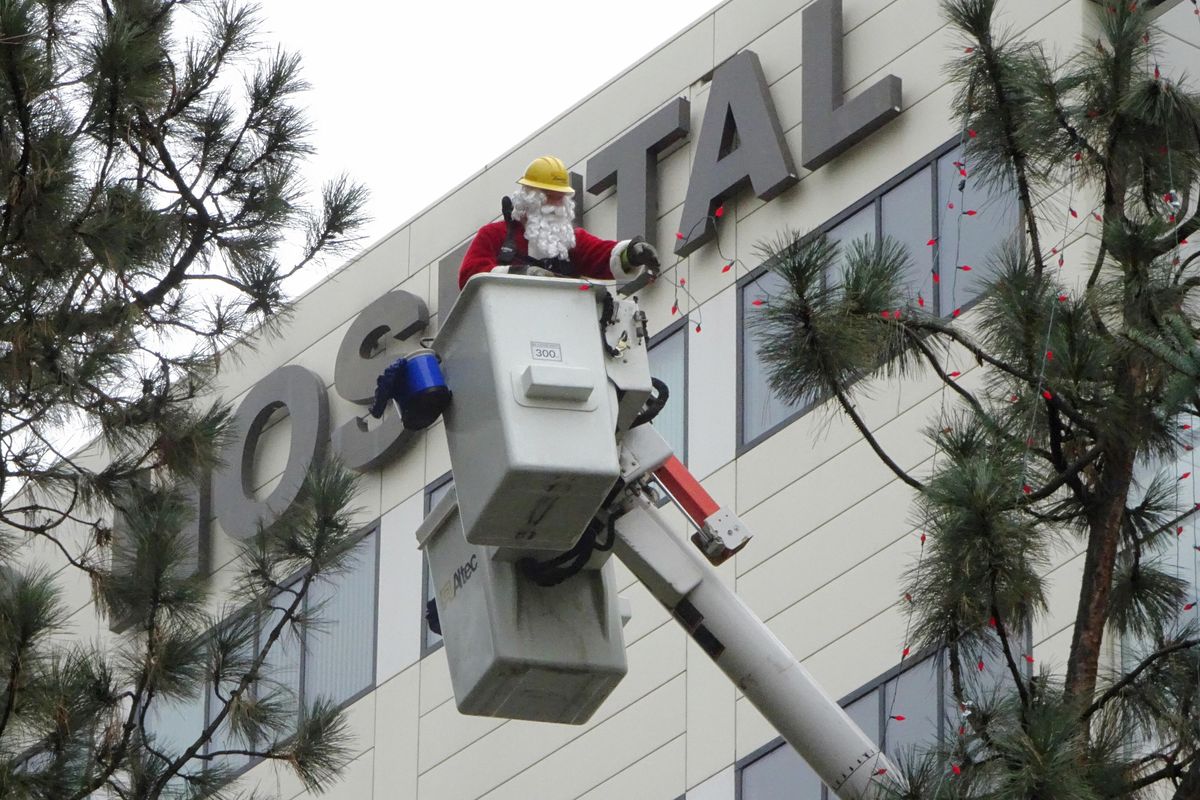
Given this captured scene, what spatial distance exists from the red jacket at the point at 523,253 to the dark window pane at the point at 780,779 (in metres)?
9.53

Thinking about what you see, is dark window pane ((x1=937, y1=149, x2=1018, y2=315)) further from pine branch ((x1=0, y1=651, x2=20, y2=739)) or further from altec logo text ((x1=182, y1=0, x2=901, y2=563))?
pine branch ((x1=0, y1=651, x2=20, y2=739))

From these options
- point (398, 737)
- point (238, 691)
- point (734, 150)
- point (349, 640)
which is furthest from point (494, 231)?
point (349, 640)

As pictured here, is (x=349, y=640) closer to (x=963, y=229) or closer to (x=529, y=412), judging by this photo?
(x=963, y=229)

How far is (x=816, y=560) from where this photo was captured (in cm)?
2008

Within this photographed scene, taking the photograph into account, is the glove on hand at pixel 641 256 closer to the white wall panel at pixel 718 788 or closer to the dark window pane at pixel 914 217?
the dark window pane at pixel 914 217

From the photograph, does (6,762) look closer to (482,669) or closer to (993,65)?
(482,669)

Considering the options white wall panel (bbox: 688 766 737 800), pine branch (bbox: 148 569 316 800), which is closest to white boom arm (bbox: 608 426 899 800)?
pine branch (bbox: 148 569 316 800)

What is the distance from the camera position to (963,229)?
19484 millimetres

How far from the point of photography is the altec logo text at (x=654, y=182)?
834 inches

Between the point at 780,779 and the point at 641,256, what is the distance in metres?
10.5

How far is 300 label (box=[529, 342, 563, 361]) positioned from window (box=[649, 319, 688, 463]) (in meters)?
12.3

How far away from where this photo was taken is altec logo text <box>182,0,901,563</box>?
69.5ft

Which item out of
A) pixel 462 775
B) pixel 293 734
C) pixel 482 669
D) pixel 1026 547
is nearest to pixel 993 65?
pixel 1026 547

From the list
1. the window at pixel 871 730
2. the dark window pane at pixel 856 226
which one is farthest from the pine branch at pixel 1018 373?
the dark window pane at pixel 856 226
